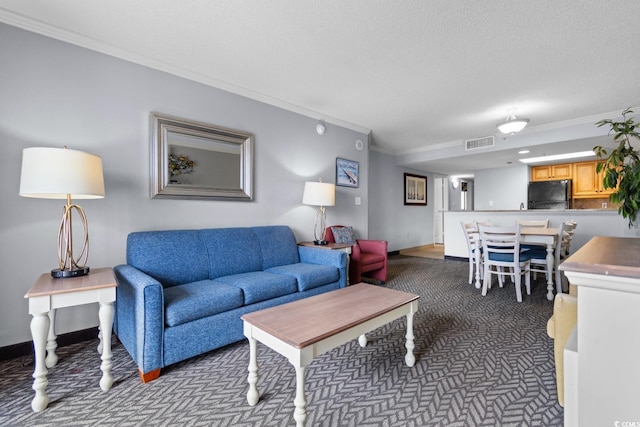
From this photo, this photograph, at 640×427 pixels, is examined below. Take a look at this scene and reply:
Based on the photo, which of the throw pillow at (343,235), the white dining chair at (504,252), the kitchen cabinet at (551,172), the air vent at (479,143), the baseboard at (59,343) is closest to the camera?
the baseboard at (59,343)

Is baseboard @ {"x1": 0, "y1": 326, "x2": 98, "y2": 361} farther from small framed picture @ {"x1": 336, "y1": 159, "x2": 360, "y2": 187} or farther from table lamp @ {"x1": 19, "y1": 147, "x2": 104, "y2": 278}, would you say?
small framed picture @ {"x1": 336, "y1": 159, "x2": 360, "y2": 187}

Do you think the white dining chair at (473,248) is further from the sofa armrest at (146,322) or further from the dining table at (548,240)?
the sofa armrest at (146,322)

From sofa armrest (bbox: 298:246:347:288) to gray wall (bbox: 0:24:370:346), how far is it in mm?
674

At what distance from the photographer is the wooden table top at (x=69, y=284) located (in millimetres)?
1536

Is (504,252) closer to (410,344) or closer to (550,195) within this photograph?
(410,344)

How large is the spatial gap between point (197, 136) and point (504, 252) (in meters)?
3.62

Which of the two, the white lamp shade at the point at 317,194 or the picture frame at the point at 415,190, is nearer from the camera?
the white lamp shade at the point at 317,194

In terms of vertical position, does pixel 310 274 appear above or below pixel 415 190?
below

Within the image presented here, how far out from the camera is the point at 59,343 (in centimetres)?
221

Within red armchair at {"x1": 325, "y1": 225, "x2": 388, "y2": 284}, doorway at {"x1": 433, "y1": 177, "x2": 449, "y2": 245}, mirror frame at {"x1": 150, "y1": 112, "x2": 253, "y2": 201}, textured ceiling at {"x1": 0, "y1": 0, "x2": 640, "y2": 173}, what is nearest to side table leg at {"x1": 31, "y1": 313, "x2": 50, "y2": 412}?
mirror frame at {"x1": 150, "y1": 112, "x2": 253, "y2": 201}

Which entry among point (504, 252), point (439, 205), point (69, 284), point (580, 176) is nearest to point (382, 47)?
point (504, 252)

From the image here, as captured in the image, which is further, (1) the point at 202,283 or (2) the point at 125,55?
(2) the point at 125,55

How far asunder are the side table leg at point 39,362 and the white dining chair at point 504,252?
387cm

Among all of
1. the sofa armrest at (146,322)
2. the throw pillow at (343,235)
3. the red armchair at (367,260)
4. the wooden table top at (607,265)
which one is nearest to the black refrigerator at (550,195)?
the red armchair at (367,260)
